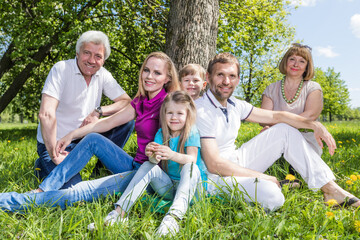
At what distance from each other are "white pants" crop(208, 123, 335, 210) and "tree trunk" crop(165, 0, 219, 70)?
6.34 ft

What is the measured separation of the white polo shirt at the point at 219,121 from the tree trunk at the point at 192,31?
5.37ft

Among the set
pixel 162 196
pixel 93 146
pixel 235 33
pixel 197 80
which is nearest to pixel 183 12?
pixel 197 80

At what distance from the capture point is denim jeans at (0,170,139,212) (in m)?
2.48

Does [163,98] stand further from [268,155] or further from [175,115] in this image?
[268,155]

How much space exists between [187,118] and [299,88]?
65.3 inches

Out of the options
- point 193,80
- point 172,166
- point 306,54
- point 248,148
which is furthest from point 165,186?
point 306,54

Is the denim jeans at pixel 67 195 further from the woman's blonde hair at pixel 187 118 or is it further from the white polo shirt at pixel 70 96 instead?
the white polo shirt at pixel 70 96

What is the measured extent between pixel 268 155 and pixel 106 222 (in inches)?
70.2

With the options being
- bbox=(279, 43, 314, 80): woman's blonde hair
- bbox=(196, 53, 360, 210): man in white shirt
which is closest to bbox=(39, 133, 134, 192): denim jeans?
bbox=(196, 53, 360, 210): man in white shirt

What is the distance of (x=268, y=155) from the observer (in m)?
3.12

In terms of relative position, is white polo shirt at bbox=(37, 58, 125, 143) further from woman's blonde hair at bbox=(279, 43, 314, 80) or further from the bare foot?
the bare foot

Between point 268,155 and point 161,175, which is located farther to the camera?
point 268,155

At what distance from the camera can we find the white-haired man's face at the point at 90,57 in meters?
3.46

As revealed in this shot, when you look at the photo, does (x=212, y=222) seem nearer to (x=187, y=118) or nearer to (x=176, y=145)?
(x=176, y=145)
